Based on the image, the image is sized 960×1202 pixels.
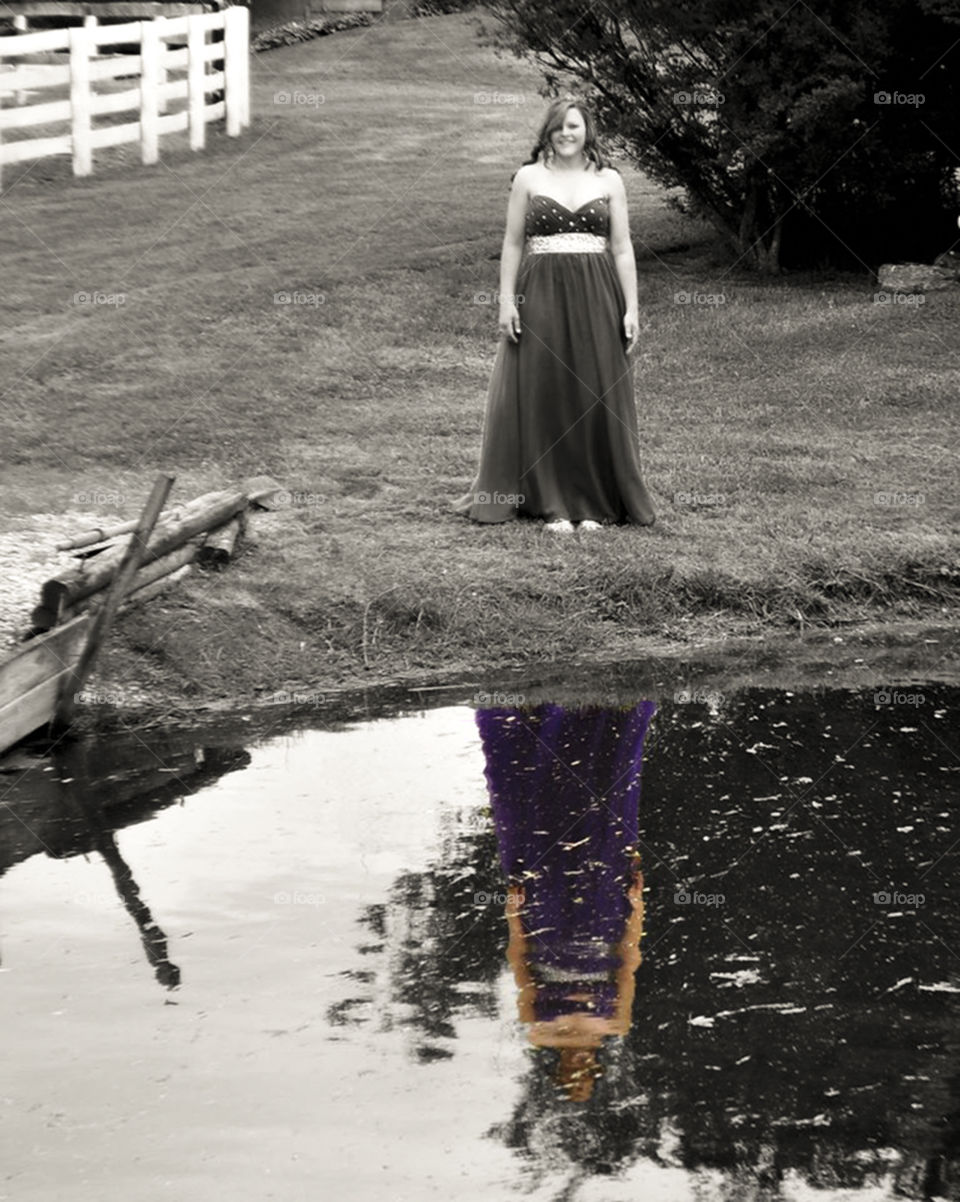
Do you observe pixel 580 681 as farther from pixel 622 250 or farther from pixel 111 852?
pixel 622 250

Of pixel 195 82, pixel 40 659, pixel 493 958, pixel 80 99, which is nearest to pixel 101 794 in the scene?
pixel 40 659

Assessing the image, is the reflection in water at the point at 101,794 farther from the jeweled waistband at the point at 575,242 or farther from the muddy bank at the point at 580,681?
the jeweled waistband at the point at 575,242

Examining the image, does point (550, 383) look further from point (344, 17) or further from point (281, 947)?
point (344, 17)

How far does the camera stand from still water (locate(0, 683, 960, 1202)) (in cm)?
403

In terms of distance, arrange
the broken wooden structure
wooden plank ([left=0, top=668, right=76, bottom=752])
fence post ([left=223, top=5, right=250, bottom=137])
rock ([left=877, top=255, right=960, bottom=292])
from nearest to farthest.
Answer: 1. wooden plank ([left=0, top=668, right=76, bottom=752])
2. the broken wooden structure
3. rock ([left=877, top=255, right=960, bottom=292])
4. fence post ([left=223, top=5, right=250, bottom=137])

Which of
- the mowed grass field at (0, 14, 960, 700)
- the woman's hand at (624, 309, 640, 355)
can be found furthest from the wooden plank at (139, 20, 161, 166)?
the woman's hand at (624, 309, 640, 355)

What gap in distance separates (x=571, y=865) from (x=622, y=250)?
4.04 meters

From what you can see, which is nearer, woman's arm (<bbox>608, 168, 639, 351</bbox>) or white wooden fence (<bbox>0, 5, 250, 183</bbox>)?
woman's arm (<bbox>608, 168, 639, 351</bbox>)

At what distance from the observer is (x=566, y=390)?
8.88 meters

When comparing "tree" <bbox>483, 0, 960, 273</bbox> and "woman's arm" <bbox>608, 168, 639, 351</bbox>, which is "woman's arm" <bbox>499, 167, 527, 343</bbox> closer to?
"woman's arm" <bbox>608, 168, 639, 351</bbox>

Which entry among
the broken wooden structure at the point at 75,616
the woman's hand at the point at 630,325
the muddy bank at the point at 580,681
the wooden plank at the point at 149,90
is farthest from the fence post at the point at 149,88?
the muddy bank at the point at 580,681

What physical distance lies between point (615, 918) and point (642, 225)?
39.6ft

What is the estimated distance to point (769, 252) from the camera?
1487cm

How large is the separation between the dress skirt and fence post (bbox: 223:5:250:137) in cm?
1203
